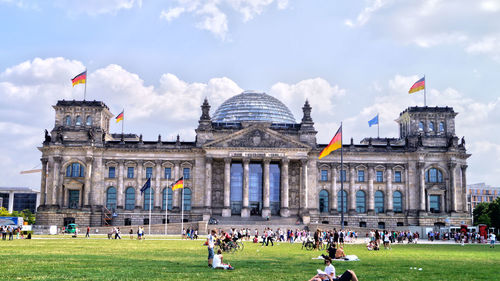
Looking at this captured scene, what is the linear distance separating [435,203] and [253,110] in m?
37.2

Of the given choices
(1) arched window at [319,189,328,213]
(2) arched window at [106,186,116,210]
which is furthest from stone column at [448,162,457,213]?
(2) arched window at [106,186,116,210]

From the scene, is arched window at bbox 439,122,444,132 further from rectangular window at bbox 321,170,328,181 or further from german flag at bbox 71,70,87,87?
german flag at bbox 71,70,87,87

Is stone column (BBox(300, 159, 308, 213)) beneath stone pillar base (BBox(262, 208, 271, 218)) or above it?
above

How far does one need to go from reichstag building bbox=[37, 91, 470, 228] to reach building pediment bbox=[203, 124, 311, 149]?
0.54 ft

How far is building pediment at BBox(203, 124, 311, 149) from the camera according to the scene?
9125 centimetres

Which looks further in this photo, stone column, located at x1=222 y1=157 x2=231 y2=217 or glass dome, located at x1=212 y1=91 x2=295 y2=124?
glass dome, located at x1=212 y1=91 x2=295 y2=124

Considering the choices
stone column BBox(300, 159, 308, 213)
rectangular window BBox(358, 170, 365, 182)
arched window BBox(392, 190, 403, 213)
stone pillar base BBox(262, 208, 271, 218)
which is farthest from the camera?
rectangular window BBox(358, 170, 365, 182)

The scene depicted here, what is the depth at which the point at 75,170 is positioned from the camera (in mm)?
93875

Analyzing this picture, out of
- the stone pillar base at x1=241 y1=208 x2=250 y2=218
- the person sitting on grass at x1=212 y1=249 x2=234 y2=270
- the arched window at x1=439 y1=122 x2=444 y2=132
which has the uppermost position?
the arched window at x1=439 y1=122 x2=444 y2=132

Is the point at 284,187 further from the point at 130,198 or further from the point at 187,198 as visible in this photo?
the point at 130,198

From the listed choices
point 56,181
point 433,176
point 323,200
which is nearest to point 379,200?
point 323,200

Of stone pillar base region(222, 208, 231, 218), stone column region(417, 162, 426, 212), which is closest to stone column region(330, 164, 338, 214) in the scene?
stone column region(417, 162, 426, 212)

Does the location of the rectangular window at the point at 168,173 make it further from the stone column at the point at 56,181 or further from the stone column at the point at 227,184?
the stone column at the point at 56,181

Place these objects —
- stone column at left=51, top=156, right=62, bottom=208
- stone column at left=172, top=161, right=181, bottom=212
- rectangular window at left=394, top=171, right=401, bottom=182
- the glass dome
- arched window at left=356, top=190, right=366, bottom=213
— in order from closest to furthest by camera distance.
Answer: stone column at left=51, top=156, right=62, bottom=208, stone column at left=172, top=161, right=181, bottom=212, arched window at left=356, top=190, right=366, bottom=213, rectangular window at left=394, top=171, right=401, bottom=182, the glass dome
